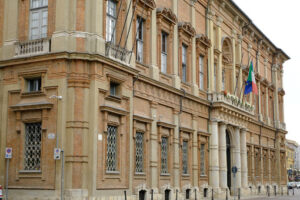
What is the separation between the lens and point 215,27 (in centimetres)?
4106

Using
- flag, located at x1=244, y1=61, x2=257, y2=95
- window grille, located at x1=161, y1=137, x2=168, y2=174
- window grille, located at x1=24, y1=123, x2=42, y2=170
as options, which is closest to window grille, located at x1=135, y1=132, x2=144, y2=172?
window grille, located at x1=161, y1=137, x2=168, y2=174

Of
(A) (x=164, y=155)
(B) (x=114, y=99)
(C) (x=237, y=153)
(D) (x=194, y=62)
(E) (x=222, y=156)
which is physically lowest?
(A) (x=164, y=155)

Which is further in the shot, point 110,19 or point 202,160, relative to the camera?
point 202,160

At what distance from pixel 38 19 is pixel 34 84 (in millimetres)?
3359

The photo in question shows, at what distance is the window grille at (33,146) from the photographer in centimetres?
2353

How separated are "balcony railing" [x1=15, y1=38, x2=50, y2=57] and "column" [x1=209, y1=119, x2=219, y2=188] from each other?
17.9 meters

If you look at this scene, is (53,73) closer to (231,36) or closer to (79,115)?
(79,115)

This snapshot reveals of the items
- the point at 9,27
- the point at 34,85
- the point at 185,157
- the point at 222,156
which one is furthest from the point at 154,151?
the point at 222,156

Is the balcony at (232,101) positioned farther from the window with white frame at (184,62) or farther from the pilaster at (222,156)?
the window with white frame at (184,62)

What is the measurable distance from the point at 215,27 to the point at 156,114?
13.8 metres

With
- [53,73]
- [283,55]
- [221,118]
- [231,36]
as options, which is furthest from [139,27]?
[283,55]

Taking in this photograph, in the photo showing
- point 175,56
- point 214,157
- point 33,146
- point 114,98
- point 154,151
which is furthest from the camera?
point 214,157

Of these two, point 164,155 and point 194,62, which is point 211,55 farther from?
point 164,155

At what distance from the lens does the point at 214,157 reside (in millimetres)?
37688
